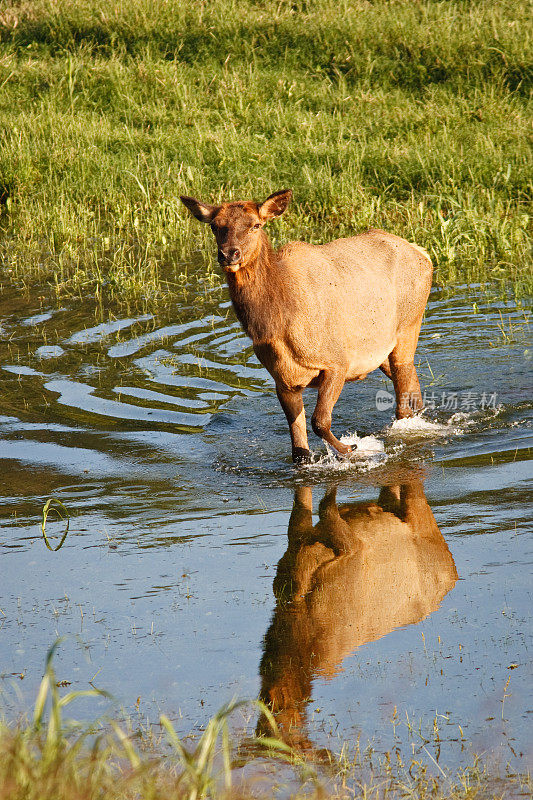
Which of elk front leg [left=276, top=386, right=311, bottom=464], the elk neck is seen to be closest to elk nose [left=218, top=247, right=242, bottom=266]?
the elk neck

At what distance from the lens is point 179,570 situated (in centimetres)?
571

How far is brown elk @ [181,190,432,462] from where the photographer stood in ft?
23.4

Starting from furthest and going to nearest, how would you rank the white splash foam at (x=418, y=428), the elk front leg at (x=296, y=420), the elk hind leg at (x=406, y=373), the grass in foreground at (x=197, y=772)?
1. the elk hind leg at (x=406, y=373)
2. the white splash foam at (x=418, y=428)
3. the elk front leg at (x=296, y=420)
4. the grass in foreground at (x=197, y=772)

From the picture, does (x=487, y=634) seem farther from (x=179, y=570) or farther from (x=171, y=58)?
(x=171, y=58)

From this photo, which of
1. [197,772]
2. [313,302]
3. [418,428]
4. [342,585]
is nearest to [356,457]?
[418,428]

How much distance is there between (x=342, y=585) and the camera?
210 inches

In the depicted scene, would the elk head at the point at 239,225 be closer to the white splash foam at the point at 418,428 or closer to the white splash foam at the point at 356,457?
the white splash foam at the point at 356,457

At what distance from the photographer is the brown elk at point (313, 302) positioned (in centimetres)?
713

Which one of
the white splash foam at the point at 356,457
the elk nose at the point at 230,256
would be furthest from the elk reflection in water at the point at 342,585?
the elk nose at the point at 230,256

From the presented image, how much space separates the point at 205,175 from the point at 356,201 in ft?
8.71

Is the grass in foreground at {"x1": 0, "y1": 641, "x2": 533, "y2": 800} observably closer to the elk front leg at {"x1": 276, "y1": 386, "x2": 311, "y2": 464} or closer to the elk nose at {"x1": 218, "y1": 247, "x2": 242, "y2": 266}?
the elk nose at {"x1": 218, "y1": 247, "x2": 242, "y2": 266}

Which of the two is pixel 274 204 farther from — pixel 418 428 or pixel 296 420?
pixel 418 428

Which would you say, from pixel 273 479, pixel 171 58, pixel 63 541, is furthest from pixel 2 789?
pixel 171 58

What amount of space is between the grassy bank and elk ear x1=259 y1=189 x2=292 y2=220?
4.78 m
